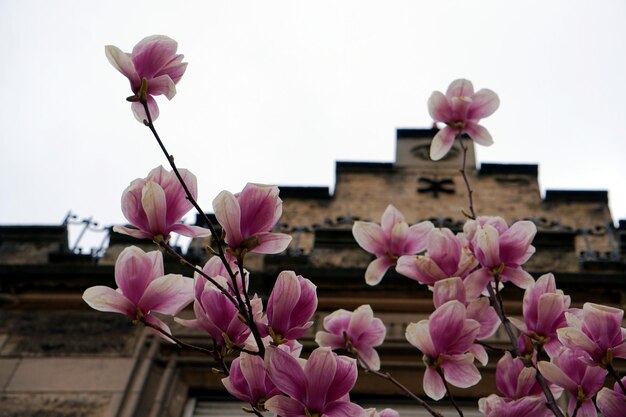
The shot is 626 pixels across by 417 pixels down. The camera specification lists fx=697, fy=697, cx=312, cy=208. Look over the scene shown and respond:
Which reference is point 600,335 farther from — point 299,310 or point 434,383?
point 299,310

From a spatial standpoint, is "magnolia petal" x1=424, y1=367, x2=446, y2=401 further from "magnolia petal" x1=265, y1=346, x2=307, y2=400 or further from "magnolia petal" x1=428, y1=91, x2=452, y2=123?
"magnolia petal" x1=428, y1=91, x2=452, y2=123

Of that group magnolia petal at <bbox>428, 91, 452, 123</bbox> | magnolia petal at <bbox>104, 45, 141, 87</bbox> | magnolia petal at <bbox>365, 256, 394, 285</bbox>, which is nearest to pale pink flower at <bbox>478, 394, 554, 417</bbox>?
magnolia petal at <bbox>365, 256, 394, 285</bbox>

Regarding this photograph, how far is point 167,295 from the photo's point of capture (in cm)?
183

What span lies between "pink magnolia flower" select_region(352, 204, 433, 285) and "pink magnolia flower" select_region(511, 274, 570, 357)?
44 centimetres

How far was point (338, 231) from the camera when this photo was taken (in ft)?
19.1

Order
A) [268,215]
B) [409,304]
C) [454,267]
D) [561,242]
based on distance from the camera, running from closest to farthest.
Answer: [268,215]
[454,267]
[409,304]
[561,242]

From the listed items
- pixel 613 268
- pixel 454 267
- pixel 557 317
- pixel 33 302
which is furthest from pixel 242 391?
pixel 613 268

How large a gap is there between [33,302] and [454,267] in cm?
396

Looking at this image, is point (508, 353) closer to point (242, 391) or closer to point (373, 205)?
point (242, 391)

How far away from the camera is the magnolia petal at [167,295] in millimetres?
1811

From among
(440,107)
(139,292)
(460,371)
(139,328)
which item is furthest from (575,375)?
(139,328)

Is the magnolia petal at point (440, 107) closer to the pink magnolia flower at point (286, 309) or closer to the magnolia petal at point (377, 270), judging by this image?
the magnolia petal at point (377, 270)

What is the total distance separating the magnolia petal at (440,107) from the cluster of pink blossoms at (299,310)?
0.50 m

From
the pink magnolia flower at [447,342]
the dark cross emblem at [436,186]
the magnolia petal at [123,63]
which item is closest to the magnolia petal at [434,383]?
the pink magnolia flower at [447,342]
